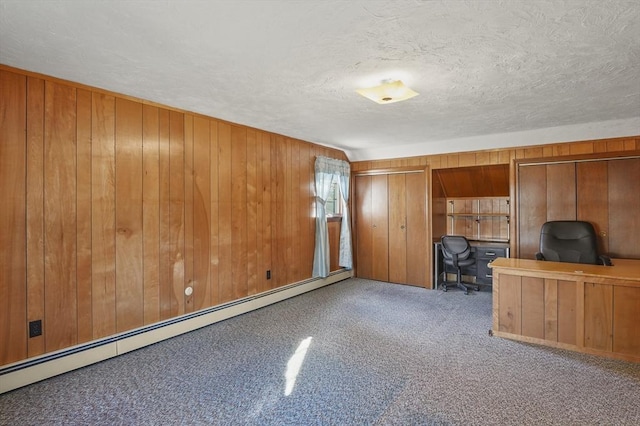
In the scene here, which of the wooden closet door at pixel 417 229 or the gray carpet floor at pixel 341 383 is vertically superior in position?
the wooden closet door at pixel 417 229

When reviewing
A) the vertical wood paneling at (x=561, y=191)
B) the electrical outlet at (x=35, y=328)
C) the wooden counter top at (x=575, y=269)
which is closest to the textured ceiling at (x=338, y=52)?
the vertical wood paneling at (x=561, y=191)

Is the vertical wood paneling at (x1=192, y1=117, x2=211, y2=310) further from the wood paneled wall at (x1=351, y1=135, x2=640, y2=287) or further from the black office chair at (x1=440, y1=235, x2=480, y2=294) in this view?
the black office chair at (x1=440, y1=235, x2=480, y2=294)

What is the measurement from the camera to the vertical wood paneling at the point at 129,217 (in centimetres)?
281

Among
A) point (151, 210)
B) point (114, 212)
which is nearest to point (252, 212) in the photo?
point (151, 210)

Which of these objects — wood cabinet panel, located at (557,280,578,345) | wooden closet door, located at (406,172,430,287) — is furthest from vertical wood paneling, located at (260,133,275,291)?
wood cabinet panel, located at (557,280,578,345)

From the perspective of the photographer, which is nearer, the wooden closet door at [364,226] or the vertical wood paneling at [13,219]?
the vertical wood paneling at [13,219]

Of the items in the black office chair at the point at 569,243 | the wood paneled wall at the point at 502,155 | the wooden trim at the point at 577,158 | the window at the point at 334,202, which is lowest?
the black office chair at the point at 569,243

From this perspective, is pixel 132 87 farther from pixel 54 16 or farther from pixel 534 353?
pixel 534 353

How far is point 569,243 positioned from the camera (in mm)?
3764

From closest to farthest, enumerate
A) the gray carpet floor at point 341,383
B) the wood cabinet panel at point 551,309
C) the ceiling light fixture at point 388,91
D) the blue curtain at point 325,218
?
1. the gray carpet floor at point 341,383
2. the ceiling light fixture at point 388,91
3. the wood cabinet panel at point 551,309
4. the blue curtain at point 325,218

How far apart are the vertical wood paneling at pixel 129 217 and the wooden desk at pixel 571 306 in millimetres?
3337

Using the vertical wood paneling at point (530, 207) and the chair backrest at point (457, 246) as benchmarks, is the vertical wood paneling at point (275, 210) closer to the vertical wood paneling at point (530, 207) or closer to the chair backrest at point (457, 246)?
the chair backrest at point (457, 246)

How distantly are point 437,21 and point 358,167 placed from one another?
13.0ft

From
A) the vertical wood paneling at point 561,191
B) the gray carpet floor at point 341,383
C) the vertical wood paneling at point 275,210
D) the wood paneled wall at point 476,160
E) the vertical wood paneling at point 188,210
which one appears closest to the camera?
the gray carpet floor at point 341,383
